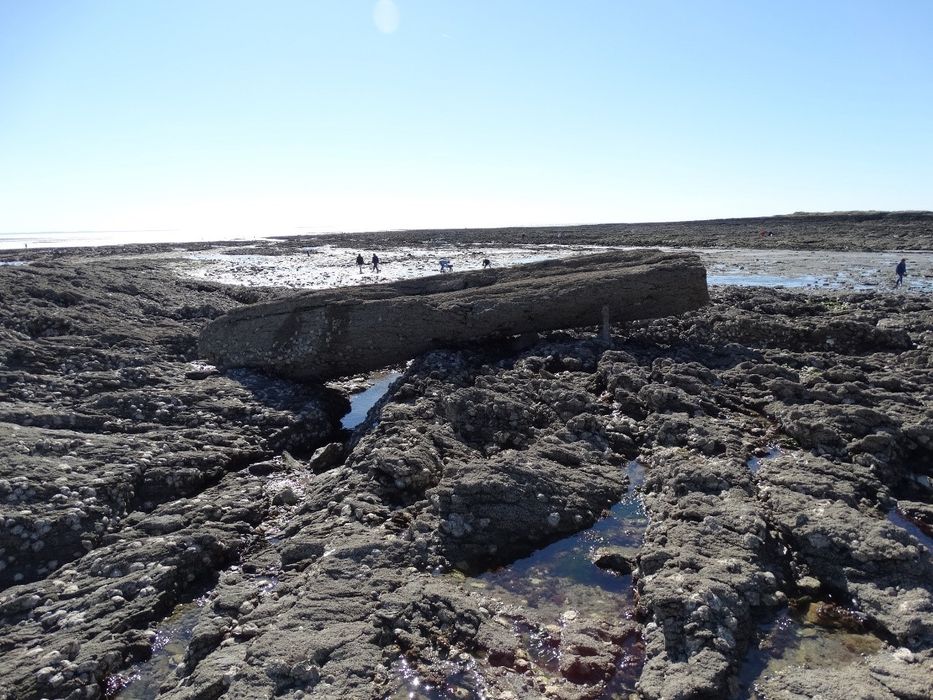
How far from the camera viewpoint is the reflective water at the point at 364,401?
11.4 m

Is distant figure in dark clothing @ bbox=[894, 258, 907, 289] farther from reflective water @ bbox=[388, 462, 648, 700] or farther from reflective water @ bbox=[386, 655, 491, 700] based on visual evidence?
reflective water @ bbox=[386, 655, 491, 700]

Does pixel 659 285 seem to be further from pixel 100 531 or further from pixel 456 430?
pixel 100 531

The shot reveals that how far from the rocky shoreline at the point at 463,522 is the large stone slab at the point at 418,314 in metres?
0.82

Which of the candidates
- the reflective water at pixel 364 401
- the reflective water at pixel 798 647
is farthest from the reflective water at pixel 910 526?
the reflective water at pixel 364 401

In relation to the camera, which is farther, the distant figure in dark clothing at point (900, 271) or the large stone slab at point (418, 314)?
the distant figure in dark clothing at point (900, 271)

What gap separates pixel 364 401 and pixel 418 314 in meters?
2.31

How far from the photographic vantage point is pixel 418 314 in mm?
12320

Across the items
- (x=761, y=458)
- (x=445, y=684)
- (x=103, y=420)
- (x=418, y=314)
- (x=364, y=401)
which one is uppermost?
(x=418, y=314)

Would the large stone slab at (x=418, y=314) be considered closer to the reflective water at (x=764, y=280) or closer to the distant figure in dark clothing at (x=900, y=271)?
the reflective water at (x=764, y=280)

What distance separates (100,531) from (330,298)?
700 centimetres

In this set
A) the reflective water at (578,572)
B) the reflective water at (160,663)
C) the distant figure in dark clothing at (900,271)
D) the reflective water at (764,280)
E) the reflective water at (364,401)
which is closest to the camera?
the reflective water at (160,663)

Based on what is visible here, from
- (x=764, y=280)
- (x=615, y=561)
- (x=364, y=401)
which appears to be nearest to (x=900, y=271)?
(x=764, y=280)

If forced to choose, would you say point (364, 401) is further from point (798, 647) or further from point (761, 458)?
point (798, 647)

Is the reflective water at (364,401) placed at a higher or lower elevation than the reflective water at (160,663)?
higher
